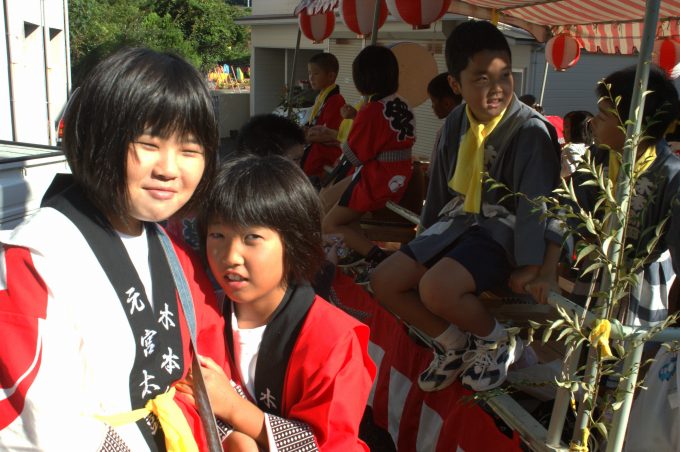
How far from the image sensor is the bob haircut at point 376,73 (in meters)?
4.55

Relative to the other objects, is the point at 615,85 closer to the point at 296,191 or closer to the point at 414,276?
the point at 414,276

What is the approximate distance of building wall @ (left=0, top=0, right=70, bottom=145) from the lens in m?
3.73

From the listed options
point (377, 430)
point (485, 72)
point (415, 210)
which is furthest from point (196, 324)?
point (415, 210)

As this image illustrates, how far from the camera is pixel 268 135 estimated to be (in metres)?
3.28

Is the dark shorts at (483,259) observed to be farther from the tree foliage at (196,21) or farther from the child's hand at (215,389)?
the tree foliage at (196,21)

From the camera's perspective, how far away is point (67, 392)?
3.99 ft

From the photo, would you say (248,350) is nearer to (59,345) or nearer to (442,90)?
(59,345)

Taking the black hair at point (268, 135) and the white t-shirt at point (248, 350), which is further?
the black hair at point (268, 135)

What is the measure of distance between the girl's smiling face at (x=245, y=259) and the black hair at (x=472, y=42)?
154 cm

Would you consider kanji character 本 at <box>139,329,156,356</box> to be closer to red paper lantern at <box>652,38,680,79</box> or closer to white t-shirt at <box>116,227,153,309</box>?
white t-shirt at <box>116,227,153,309</box>

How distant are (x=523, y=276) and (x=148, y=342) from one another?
1.70 meters

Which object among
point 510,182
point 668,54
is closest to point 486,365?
point 510,182

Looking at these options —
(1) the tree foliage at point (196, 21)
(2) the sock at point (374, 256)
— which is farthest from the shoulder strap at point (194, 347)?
(1) the tree foliage at point (196, 21)

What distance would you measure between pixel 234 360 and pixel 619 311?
1.41 metres
